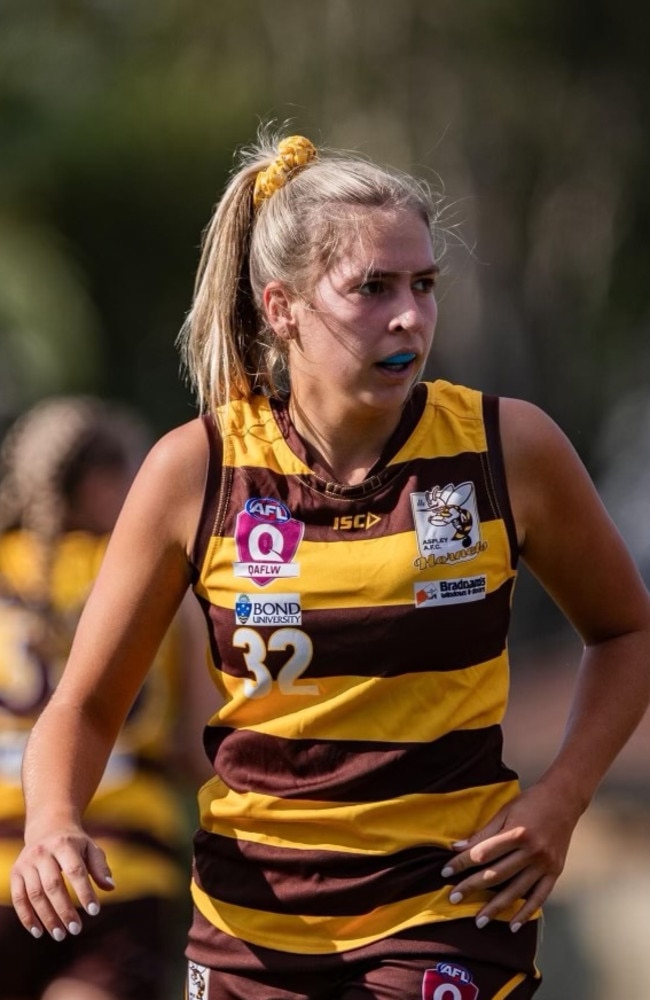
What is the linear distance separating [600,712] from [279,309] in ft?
2.75

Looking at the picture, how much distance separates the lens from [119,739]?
3529 mm

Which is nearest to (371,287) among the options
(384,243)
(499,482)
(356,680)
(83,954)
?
(384,243)

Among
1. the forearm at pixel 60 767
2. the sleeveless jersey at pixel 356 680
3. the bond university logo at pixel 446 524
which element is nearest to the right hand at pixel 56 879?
the forearm at pixel 60 767

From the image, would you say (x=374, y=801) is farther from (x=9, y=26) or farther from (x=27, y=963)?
(x=9, y=26)

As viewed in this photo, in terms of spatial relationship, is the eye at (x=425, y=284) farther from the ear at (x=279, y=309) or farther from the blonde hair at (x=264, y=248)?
the ear at (x=279, y=309)

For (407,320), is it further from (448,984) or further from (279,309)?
(448,984)

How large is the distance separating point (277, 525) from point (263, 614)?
143mm

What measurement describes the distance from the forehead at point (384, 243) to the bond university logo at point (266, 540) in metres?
0.40

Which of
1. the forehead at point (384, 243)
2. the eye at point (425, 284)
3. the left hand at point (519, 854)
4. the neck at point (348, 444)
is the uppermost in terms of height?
the forehead at point (384, 243)

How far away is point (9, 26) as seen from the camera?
569 inches

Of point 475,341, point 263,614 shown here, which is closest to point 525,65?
point 475,341

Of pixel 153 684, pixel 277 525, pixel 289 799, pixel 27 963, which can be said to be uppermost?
pixel 277 525

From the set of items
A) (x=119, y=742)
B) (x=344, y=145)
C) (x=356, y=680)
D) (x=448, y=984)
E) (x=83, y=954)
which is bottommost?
(x=344, y=145)

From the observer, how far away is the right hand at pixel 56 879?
2.30 meters
